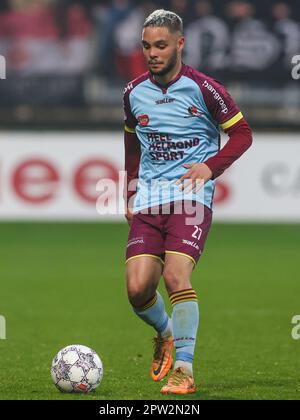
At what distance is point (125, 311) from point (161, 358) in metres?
3.51

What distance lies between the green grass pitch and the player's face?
1.91 m

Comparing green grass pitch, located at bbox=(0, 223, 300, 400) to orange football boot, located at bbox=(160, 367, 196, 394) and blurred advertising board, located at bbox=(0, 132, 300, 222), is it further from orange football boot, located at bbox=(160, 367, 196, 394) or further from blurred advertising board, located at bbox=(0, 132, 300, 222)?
blurred advertising board, located at bbox=(0, 132, 300, 222)

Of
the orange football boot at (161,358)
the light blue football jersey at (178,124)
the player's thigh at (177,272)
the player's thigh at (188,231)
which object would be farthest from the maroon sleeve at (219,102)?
the orange football boot at (161,358)

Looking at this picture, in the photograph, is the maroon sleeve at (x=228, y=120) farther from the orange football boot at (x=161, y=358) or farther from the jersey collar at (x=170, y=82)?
the orange football boot at (x=161, y=358)

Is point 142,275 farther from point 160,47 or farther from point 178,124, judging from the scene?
point 160,47

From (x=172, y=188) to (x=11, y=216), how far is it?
9.91m

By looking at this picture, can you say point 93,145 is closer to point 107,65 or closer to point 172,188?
point 107,65

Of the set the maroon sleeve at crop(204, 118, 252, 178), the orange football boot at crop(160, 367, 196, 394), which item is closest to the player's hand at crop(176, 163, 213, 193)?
the maroon sleeve at crop(204, 118, 252, 178)

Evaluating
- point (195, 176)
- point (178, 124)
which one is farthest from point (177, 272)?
point (178, 124)

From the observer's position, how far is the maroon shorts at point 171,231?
6.57m

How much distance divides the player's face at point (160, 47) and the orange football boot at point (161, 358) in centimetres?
172

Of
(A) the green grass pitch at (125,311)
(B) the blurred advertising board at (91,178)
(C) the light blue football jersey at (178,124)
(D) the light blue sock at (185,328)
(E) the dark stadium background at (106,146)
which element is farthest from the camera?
(B) the blurred advertising board at (91,178)

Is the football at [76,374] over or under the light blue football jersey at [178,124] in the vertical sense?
under
